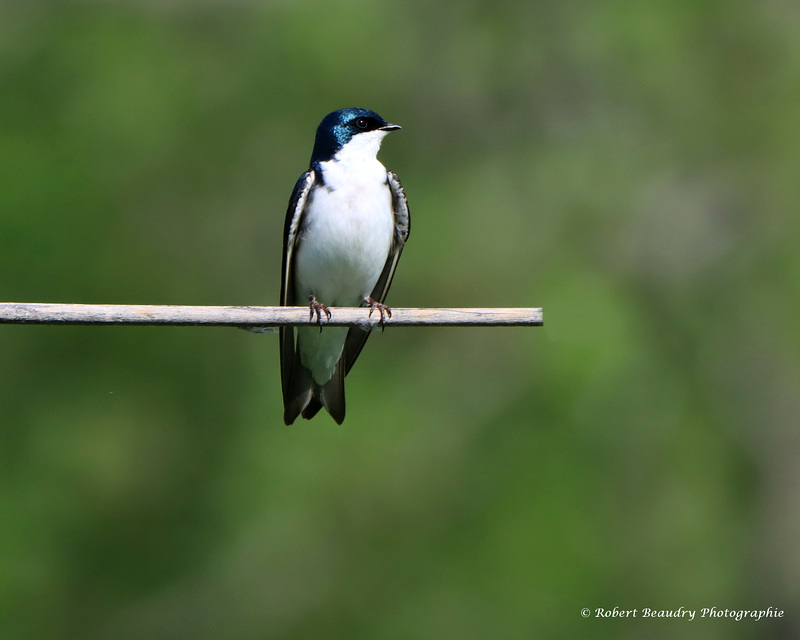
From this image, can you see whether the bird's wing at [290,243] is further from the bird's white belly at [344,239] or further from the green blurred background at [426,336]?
the green blurred background at [426,336]

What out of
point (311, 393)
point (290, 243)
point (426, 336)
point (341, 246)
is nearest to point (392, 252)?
point (341, 246)

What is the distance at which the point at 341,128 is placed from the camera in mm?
4430

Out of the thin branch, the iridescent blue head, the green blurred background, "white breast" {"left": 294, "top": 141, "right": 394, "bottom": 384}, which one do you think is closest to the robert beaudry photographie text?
the green blurred background

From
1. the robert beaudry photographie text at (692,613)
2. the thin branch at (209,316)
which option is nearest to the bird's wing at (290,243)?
the thin branch at (209,316)

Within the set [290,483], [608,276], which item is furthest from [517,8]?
[290,483]

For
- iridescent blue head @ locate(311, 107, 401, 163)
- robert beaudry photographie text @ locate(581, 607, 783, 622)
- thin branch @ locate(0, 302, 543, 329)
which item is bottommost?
robert beaudry photographie text @ locate(581, 607, 783, 622)

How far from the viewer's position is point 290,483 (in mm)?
7812

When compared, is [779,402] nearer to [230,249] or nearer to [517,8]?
[517,8]

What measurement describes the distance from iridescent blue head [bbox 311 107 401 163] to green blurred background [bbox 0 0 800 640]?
11.0ft

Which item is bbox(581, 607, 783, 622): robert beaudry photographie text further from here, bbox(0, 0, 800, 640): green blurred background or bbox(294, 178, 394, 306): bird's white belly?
bbox(294, 178, 394, 306): bird's white belly

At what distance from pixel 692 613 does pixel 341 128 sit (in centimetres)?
608

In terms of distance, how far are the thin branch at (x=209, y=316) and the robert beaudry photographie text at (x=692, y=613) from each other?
5585 mm

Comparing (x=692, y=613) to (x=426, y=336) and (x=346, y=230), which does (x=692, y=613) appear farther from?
(x=346, y=230)

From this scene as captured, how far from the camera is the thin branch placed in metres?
2.90
